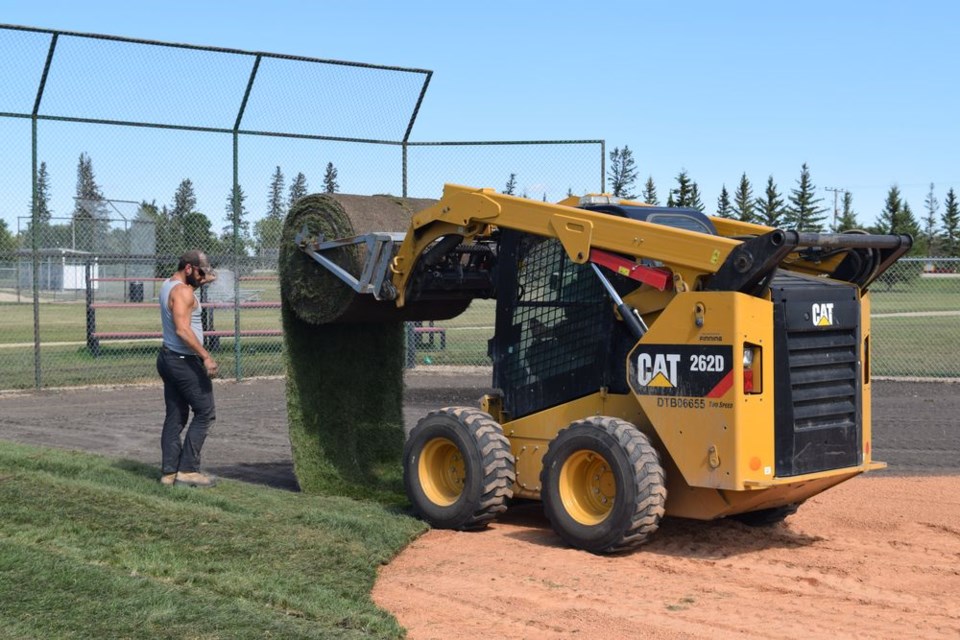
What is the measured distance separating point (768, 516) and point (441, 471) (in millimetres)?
2148

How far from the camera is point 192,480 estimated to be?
341 inches

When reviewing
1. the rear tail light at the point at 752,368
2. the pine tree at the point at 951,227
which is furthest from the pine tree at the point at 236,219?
the pine tree at the point at 951,227

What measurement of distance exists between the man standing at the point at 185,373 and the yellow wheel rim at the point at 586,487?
108 inches

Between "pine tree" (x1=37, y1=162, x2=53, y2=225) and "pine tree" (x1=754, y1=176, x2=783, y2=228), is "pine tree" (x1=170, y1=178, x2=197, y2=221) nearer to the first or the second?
"pine tree" (x1=37, y1=162, x2=53, y2=225)

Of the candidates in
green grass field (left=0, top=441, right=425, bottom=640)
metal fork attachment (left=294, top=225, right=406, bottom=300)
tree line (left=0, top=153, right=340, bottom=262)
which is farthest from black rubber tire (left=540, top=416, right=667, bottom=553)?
tree line (left=0, top=153, right=340, bottom=262)

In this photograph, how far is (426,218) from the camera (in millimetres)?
8195

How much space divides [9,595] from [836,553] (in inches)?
177

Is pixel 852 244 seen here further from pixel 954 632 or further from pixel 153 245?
pixel 153 245

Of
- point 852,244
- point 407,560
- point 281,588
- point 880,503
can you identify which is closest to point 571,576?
point 407,560

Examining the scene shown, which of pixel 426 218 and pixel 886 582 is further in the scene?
pixel 426 218

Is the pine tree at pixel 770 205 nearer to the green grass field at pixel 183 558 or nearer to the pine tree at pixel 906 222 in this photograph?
the pine tree at pixel 906 222

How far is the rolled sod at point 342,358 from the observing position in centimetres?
889

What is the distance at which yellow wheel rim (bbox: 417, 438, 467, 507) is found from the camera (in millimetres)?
8062

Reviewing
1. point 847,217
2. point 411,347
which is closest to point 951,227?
point 847,217
